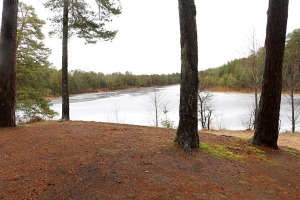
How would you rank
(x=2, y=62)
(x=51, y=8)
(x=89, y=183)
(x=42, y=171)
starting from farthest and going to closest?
(x=51, y=8) < (x=2, y=62) < (x=42, y=171) < (x=89, y=183)

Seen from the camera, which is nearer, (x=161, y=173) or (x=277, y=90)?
(x=161, y=173)

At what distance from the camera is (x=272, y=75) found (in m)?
6.16

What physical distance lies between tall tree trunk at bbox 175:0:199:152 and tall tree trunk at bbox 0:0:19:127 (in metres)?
3.98

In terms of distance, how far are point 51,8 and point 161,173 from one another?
26.5ft

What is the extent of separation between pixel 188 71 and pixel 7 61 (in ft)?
13.8

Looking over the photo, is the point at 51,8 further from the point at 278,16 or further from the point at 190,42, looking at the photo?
the point at 278,16

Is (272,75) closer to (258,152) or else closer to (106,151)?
(258,152)

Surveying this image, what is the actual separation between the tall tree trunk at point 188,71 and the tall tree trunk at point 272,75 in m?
2.50

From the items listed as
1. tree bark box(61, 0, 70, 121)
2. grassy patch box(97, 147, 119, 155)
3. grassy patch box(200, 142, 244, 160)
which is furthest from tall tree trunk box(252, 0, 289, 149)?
tree bark box(61, 0, 70, 121)

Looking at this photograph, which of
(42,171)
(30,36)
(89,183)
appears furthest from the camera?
(30,36)

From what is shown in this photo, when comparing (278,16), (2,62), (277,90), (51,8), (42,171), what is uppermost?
(51,8)

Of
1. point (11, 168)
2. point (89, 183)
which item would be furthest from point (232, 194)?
point (11, 168)

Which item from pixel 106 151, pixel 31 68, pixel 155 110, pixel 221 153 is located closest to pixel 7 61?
pixel 106 151

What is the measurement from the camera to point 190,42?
469 cm
